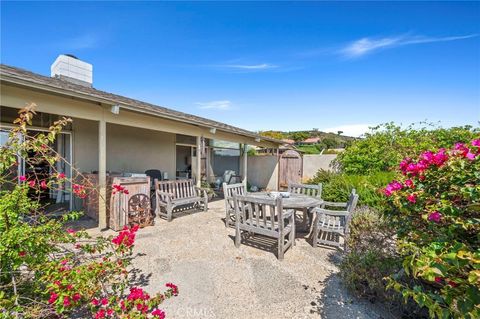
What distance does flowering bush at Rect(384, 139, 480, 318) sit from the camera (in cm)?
115

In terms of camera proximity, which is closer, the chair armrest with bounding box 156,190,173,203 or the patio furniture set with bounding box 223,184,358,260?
the patio furniture set with bounding box 223,184,358,260

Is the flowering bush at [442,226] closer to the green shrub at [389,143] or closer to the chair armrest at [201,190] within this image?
the chair armrest at [201,190]

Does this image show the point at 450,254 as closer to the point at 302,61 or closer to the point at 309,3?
the point at 309,3

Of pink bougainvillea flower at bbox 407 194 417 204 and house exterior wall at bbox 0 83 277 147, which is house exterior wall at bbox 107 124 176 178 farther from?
pink bougainvillea flower at bbox 407 194 417 204

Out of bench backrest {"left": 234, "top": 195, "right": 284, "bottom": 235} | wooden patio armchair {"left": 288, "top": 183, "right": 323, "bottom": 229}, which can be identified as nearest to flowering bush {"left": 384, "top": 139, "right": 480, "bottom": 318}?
bench backrest {"left": 234, "top": 195, "right": 284, "bottom": 235}

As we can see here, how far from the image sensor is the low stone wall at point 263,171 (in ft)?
41.3

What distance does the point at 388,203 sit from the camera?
2.30m

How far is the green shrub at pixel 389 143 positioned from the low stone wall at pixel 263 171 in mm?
4019

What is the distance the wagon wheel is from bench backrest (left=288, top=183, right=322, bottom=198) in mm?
3963

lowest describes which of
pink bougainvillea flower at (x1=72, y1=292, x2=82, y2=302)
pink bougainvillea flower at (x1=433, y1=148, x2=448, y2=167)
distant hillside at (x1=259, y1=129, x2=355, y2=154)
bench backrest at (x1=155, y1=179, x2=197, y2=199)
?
pink bougainvillea flower at (x1=72, y1=292, x2=82, y2=302)

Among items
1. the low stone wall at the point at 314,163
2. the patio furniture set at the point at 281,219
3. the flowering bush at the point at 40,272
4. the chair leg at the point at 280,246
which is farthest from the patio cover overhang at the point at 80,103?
the low stone wall at the point at 314,163

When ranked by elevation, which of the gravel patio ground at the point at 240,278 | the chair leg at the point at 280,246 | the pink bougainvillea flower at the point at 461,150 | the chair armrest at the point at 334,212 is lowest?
the gravel patio ground at the point at 240,278

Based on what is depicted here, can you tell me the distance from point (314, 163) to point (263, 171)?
117 inches

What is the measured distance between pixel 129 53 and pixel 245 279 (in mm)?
8908
